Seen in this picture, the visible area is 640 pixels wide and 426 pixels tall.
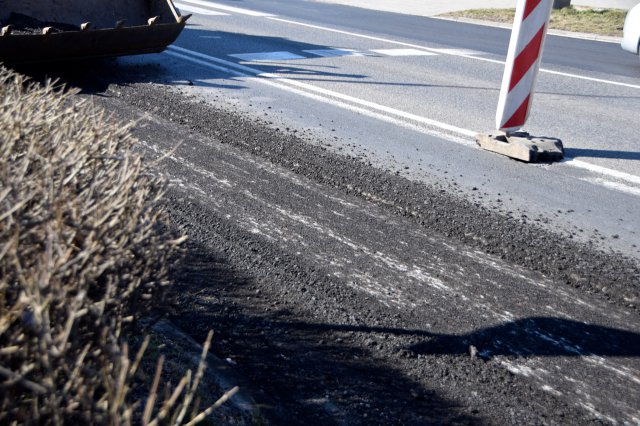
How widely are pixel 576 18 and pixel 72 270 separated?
68.0 ft

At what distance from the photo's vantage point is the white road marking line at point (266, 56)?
1184 cm

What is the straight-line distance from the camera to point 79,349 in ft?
6.21

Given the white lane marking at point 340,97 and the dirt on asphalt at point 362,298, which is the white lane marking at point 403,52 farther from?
the dirt on asphalt at point 362,298

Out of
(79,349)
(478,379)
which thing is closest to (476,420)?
(478,379)

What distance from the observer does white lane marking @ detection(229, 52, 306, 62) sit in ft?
38.9

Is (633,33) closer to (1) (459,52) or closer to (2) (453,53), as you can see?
(1) (459,52)

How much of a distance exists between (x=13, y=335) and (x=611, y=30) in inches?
759

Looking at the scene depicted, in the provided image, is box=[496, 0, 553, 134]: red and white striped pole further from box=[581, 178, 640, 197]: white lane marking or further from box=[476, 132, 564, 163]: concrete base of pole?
box=[581, 178, 640, 197]: white lane marking

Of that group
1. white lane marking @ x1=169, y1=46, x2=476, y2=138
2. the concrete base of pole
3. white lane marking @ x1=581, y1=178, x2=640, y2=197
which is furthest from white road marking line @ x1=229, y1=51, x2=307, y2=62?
white lane marking @ x1=581, y1=178, x2=640, y2=197

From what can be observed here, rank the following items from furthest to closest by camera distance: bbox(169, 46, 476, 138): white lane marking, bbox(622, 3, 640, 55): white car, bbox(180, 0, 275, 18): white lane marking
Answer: bbox(180, 0, 275, 18): white lane marking < bbox(622, 3, 640, 55): white car < bbox(169, 46, 476, 138): white lane marking

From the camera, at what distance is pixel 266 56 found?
12141mm

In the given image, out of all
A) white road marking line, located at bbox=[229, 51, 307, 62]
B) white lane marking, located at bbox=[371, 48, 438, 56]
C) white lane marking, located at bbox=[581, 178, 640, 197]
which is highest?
white lane marking, located at bbox=[371, 48, 438, 56]

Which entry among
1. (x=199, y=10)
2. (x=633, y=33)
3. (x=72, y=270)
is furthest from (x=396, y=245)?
(x=199, y=10)

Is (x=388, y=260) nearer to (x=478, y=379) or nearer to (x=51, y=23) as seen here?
(x=478, y=379)
